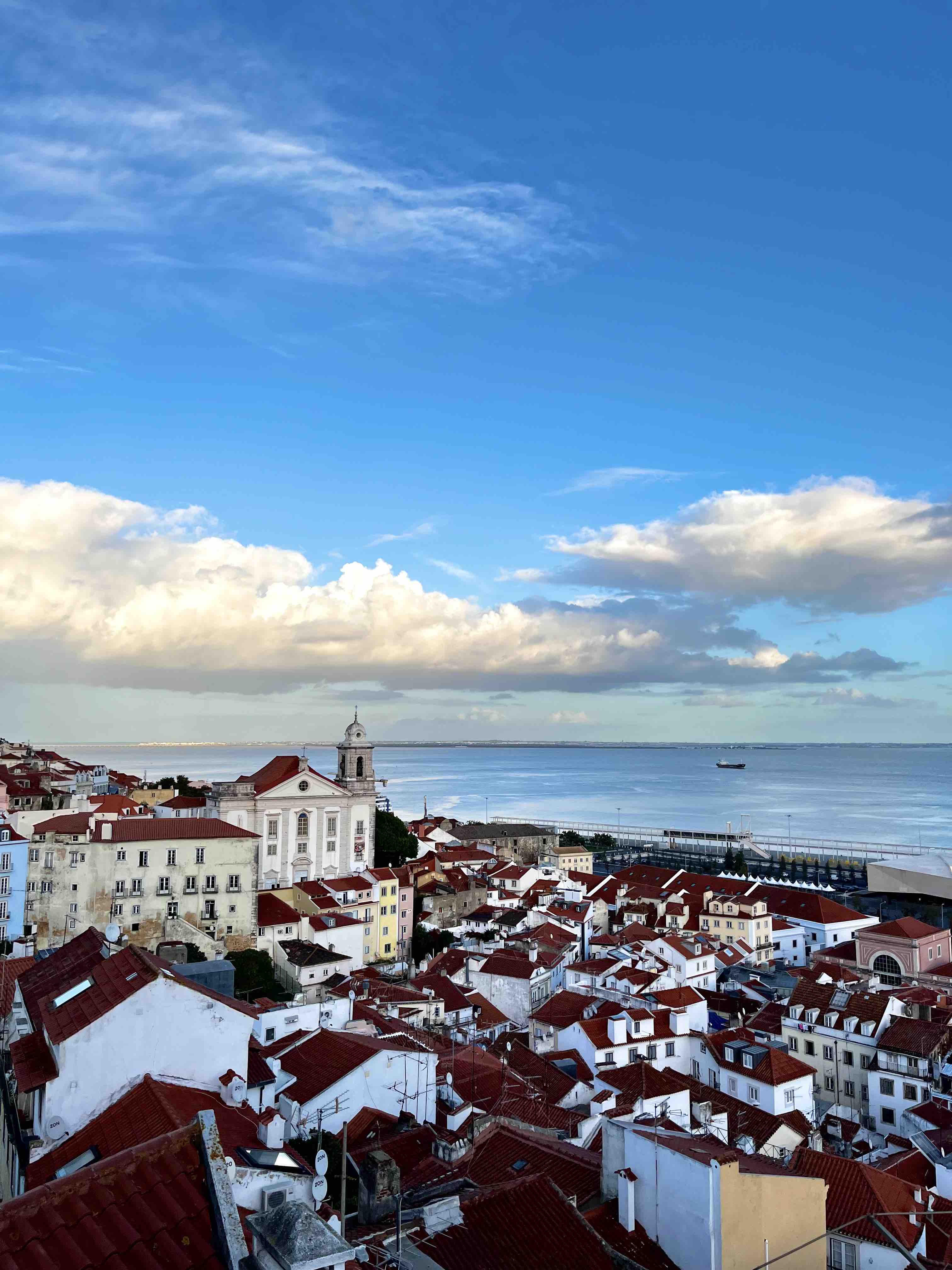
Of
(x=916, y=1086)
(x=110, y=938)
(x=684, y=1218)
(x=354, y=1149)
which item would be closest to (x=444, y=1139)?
(x=354, y=1149)

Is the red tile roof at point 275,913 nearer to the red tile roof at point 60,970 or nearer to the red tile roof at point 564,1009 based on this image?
the red tile roof at point 564,1009

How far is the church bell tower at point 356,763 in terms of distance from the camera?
61438mm

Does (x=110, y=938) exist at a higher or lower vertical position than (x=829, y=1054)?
higher

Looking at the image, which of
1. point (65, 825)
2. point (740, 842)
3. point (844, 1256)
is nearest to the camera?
point (844, 1256)

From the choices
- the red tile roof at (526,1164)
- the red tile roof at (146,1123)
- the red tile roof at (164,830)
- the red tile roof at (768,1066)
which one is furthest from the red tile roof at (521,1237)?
the red tile roof at (164,830)

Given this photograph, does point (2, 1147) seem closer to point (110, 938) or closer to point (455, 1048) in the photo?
point (110, 938)

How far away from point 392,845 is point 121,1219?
62597mm

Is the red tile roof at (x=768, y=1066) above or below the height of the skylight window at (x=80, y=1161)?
below

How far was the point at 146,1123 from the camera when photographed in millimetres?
9883

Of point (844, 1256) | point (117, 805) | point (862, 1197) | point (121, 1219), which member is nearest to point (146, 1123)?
point (121, 1219)

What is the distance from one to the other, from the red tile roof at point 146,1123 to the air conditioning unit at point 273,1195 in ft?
2.09

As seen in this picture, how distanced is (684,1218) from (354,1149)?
6508mm

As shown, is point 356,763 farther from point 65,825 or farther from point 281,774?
point 65,825

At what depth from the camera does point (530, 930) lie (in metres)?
43.9
